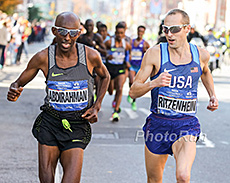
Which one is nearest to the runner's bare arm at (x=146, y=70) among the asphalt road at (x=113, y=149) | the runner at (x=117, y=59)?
the asphalt road at (x=113, y=149)

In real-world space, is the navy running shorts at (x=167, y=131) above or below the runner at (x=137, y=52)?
above

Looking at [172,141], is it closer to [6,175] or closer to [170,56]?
[170,56]

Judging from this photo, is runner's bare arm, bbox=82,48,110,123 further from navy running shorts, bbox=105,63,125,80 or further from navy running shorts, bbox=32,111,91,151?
navy running shorts, bbox=105,63,125,80

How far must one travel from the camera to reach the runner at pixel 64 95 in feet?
14.9

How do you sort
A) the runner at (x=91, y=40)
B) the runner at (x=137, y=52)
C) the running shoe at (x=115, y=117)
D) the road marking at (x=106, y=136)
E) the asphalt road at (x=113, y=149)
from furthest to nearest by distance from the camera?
the runner at (x=137, y=52) < the runner at (x=91, y=40) < the running shoe at (x=115, y=117) < the road marking at (x=106, y=136) < the asphalt road at (x=113, y=149)

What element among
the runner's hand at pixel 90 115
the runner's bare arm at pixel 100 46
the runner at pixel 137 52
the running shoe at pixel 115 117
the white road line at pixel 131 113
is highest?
the runner's hand at pixel 90 115

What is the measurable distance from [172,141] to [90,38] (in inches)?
266

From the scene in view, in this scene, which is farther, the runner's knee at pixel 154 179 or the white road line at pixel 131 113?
the white road line at pixel 131 113

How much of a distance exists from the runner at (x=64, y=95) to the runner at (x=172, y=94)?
486 millimetres

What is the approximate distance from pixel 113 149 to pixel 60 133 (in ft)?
11.0

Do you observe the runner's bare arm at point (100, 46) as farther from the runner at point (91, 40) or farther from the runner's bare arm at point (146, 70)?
the runner's bare arm at point (146, 70)

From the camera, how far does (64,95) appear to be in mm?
4578

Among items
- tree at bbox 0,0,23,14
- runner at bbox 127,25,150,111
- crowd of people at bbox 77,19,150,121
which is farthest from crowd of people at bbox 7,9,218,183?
tree at bbox 0,0,23,14

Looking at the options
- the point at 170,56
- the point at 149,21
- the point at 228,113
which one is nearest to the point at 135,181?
the point at 170,56
